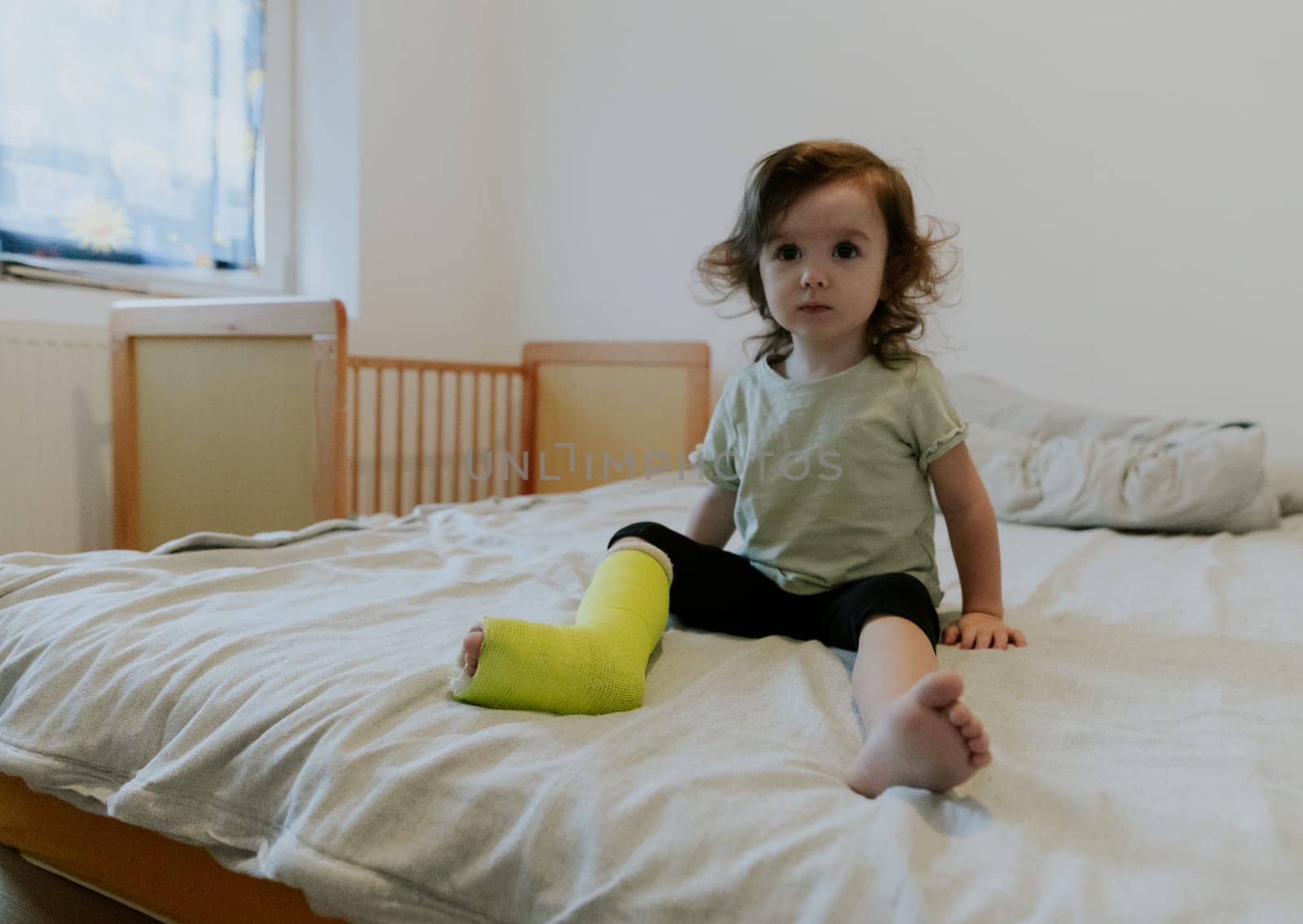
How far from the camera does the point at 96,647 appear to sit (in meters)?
0.75

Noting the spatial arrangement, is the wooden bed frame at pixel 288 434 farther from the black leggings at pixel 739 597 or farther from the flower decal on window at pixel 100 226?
the black leggings at pixel 739 597

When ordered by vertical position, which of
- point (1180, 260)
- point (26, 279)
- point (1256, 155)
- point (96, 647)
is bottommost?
point (96, 647)

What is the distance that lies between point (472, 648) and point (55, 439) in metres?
1.43

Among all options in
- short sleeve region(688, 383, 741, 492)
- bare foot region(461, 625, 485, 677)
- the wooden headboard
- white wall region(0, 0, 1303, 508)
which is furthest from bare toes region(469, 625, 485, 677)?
white wall region(0, 0, 1303, 508)

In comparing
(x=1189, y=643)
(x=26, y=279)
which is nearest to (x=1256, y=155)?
(x=1189, y=643)

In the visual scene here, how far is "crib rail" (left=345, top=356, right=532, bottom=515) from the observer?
207 cm

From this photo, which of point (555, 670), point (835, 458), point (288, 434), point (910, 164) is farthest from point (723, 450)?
point (910, 164)

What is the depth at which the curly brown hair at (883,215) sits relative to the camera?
2.88 feet

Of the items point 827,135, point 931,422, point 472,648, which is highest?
point 827,135

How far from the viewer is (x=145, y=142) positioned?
1.88 meters

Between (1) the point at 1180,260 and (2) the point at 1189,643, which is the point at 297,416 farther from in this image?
(1) the point at 1180,260

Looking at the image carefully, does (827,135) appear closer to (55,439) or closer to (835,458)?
(835,458)

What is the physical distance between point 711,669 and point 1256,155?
155 cm

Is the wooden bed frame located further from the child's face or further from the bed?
the child's face
